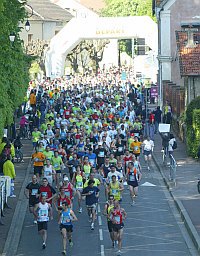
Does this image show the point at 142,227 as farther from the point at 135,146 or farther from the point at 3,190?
the point at 135,146

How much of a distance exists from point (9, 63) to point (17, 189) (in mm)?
4765

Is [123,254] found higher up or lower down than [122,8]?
lower down

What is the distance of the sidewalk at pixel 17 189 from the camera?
27422 mm

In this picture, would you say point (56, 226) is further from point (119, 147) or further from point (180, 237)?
point (119, 147)

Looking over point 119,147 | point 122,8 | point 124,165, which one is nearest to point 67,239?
point 124,165

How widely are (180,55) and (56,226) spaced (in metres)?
22.4

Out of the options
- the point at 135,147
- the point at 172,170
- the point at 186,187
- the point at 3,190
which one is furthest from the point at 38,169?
the point at 3,190

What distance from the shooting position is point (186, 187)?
3503 cm

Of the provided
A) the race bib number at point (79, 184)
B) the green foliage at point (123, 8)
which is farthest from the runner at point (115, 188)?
the green foliage at point (123, 8)

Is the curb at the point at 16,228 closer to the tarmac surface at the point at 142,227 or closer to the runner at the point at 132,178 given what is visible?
the tarmac surface at the point at 142,227

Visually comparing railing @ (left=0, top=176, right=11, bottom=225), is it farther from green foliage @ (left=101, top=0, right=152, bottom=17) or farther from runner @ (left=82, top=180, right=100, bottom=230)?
green foliage @ (left=101, top=0, right=152, bottom=17)

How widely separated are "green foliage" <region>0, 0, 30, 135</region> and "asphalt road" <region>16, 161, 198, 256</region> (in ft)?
13.0

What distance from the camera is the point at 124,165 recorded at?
1357 inches

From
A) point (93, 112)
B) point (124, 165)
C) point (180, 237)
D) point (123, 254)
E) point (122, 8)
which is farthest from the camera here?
point (122, 8)
